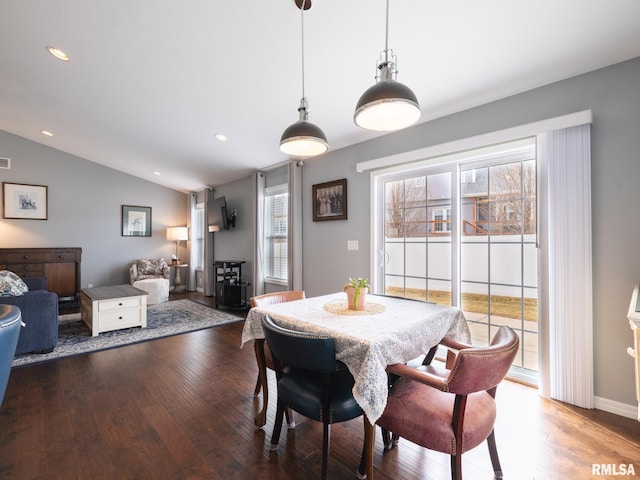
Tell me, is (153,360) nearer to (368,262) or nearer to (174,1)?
(368,262)

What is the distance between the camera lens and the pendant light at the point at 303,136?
1810mm

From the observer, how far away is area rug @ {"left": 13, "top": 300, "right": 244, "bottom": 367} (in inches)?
131

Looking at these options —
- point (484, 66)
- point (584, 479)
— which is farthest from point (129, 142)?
point (584, 479)

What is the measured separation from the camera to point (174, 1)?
6.76ft

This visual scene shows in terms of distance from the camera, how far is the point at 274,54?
243 centimetres

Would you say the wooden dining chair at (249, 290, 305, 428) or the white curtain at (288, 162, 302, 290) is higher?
the white curtain at (288, 162, 302, 290)

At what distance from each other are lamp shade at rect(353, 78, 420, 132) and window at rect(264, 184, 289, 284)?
11.4 feet

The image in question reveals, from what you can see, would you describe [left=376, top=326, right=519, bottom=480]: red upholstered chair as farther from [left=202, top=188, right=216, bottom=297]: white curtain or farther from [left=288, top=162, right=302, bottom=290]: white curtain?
[left=202, top=188, right=216, bottom=297]: white curtain

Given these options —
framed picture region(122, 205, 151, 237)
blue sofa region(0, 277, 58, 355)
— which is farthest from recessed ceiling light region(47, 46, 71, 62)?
framed picture region(122, 205, 151, 237)

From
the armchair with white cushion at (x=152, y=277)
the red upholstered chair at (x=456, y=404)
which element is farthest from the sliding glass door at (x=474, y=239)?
the armchair with white cushion at (x=152, y=277)

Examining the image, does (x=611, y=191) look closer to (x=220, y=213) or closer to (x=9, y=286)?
(x=220, y=213)

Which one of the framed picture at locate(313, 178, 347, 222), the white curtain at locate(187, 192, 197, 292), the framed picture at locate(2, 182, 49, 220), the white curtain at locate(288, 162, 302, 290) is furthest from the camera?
the white curtain at locate(187, 192, 197, 292)

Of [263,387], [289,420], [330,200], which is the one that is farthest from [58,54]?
[289,420]

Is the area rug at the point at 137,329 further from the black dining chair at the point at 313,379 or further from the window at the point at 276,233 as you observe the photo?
the black dining chair at the point at 313,379
